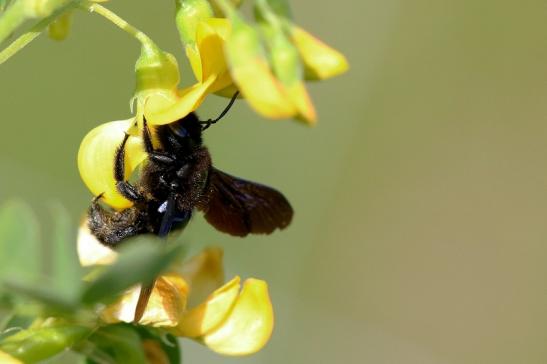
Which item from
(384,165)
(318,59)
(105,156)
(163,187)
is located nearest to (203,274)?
(163,187)

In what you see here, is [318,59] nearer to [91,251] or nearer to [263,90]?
[263,90]

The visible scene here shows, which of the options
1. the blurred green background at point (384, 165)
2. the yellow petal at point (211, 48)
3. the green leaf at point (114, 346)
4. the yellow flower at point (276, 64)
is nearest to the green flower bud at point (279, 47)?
the yellow flower at point (276, 64)

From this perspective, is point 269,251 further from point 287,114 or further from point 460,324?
point 287,114

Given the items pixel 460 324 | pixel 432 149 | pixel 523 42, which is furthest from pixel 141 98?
pixel 523 42

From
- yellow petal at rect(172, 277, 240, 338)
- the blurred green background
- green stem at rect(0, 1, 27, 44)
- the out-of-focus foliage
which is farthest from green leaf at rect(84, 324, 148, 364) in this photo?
the blurred green background

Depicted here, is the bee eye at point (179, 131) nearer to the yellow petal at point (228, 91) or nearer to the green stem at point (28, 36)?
the yellow petal at point (228, 91)

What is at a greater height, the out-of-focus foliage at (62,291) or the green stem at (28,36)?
the green stem at (28,36)
